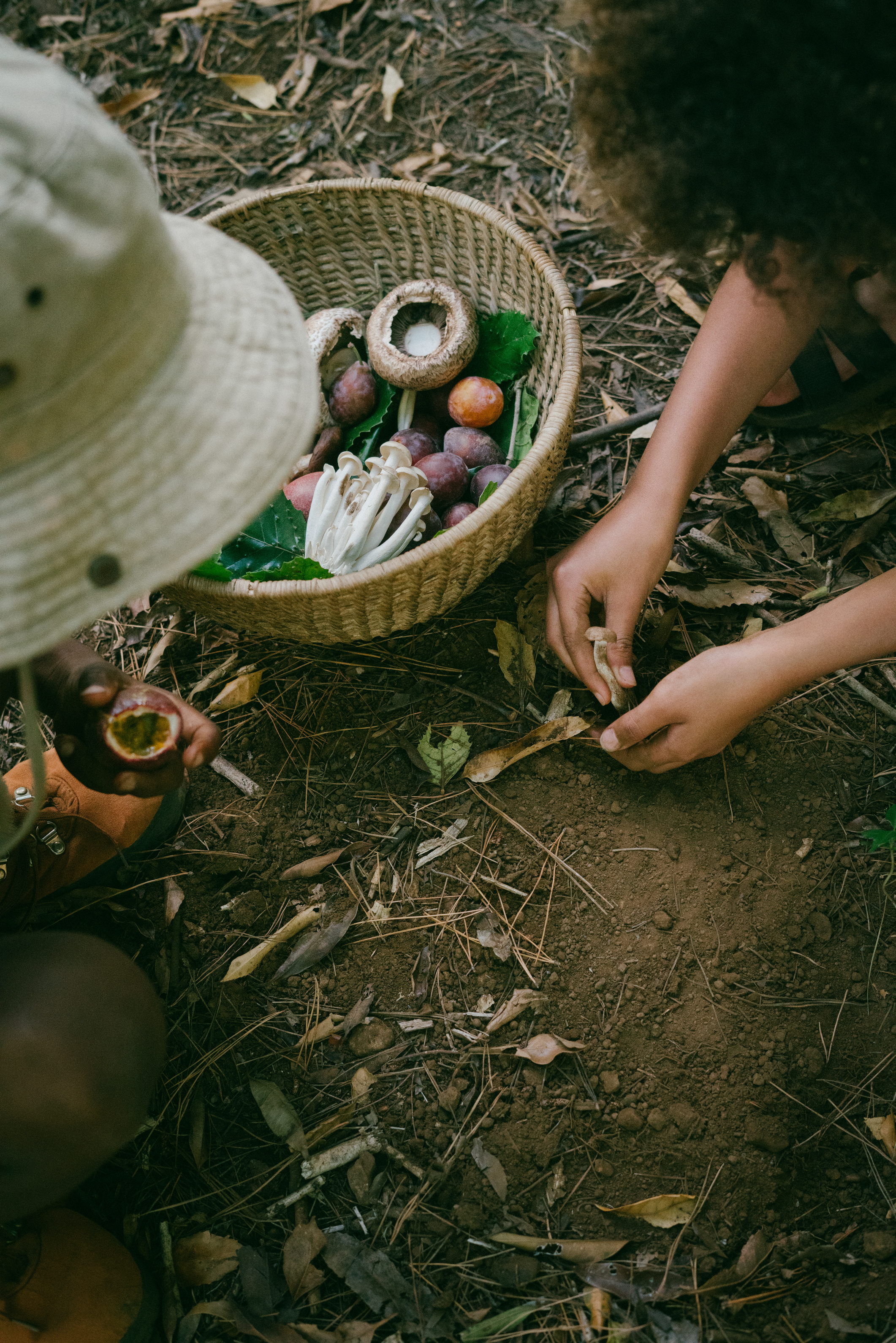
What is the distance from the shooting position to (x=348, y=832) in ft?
6.30

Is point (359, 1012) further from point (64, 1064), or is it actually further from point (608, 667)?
point (608, 667)

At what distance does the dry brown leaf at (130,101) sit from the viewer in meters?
2.92

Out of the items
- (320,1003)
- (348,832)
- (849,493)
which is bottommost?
(320,1003)

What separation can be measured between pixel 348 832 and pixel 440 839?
22cm

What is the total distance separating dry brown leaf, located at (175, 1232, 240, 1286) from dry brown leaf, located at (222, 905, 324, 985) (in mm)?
472

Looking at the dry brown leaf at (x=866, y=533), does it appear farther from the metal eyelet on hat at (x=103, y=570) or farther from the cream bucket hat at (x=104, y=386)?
the metal eyelet on hat at (x=103, y=570)

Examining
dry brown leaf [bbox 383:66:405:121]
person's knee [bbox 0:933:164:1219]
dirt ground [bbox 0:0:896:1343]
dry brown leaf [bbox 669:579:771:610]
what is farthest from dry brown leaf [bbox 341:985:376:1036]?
dry brown leaf [bbox 383:66:405:121]

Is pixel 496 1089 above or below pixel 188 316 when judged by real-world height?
below

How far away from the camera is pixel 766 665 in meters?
1.56

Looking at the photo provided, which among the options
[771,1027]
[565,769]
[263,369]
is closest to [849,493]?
[565,769]

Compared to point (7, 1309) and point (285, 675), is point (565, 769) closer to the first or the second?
point (285, 675)

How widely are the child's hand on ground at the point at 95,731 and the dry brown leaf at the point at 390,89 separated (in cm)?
222

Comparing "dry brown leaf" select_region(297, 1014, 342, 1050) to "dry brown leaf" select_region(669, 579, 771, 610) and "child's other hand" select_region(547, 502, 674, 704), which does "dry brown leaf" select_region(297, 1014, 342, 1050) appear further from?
"dry brown leaf" select_region(669, 579, 771, 610)

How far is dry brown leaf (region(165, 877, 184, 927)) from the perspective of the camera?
6.16ft
